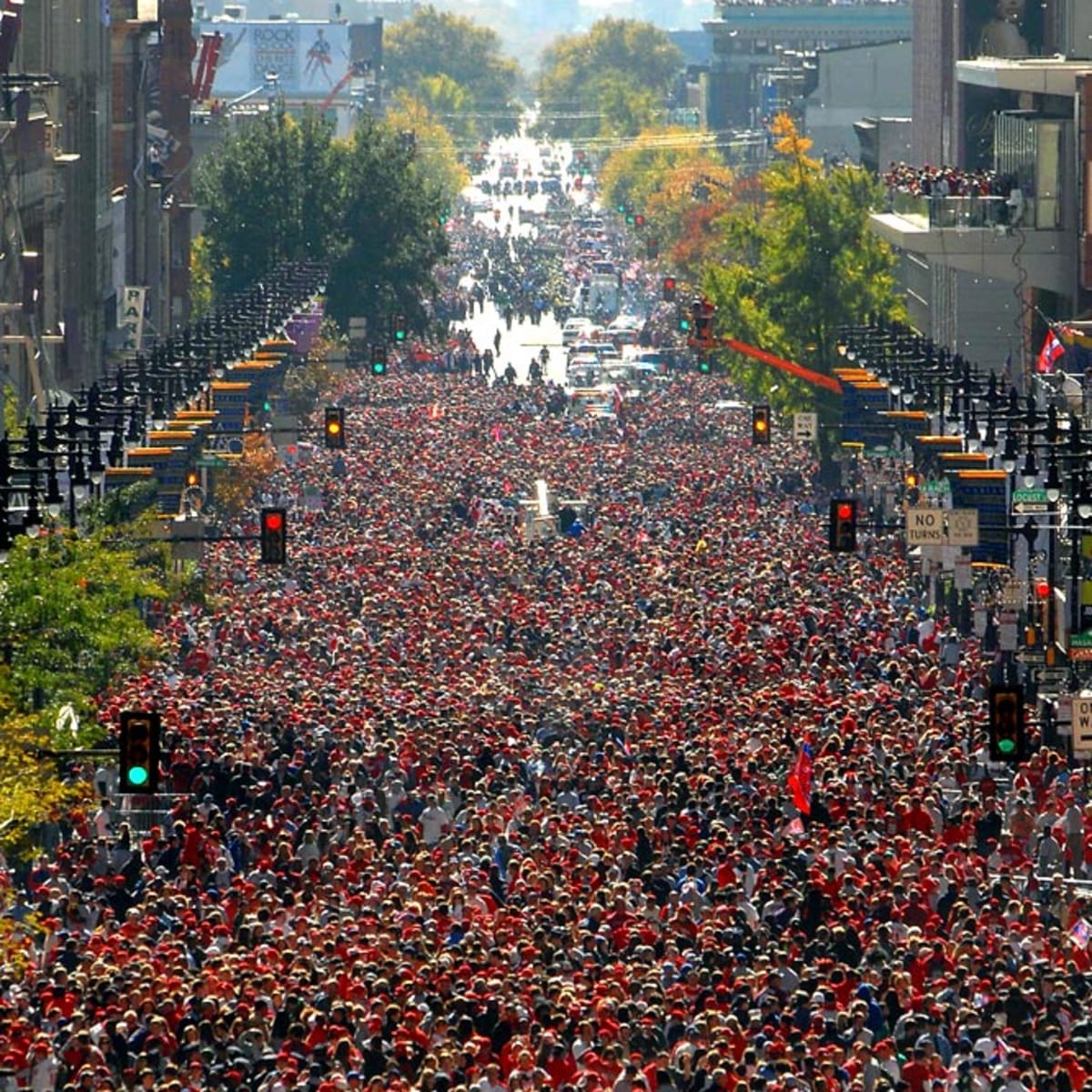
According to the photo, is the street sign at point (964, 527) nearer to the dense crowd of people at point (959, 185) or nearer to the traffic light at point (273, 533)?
the traffic light at point (273, 533)

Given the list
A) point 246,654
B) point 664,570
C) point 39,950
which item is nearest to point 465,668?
point 246,654

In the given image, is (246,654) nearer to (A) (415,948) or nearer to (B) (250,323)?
(A) (415,948)

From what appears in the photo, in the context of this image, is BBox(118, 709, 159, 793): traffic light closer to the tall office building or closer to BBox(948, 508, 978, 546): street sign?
BBox(948, 508, 978, 546): street sign

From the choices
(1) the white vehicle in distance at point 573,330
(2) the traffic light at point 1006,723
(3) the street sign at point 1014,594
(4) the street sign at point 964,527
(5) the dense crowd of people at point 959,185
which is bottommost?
(1) the white vehicle in distance at point 573,330

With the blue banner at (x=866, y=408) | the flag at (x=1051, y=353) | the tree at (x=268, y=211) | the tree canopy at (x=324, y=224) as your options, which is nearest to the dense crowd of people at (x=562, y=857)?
the flag at (x=1051, y=353)

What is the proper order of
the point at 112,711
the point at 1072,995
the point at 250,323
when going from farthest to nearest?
the point at 250,323
the point at 112,711
the point at 1072,995

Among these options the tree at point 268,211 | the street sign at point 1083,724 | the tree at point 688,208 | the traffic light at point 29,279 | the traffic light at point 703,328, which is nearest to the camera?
the street sign at point 1083,724

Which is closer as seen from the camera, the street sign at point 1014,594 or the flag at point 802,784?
the flag at point 802,784
